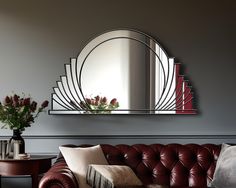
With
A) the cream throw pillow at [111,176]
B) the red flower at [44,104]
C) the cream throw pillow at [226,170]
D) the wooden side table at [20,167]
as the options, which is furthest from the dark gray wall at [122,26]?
the cream throw pillow at [111,176]

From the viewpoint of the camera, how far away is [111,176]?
2.93 metres

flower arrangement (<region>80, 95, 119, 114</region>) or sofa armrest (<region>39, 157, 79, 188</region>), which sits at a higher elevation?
flower arrangement (<region>80, 95, 119, 114</region>)

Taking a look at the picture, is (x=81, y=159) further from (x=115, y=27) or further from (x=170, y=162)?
(x=115, y=27)

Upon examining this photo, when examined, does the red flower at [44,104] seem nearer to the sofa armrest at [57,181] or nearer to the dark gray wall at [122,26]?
the dark gray wall at [122,26]

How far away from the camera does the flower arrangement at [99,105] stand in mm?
3839

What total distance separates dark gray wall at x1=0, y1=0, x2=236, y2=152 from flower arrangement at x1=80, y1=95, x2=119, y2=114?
0.07 m

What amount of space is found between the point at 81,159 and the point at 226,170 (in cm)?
103

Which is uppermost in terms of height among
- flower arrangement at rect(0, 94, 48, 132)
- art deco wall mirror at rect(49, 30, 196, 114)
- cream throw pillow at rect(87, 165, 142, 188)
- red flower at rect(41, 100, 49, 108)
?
art deco wall mirror at rect(49, 30, 196, 114)

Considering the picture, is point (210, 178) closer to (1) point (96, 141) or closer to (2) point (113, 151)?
(2) point (113, 151)

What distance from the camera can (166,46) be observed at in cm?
390

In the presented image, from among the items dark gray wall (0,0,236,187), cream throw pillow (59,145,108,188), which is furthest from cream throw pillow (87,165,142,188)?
dark gray wall (0,0,236,187)

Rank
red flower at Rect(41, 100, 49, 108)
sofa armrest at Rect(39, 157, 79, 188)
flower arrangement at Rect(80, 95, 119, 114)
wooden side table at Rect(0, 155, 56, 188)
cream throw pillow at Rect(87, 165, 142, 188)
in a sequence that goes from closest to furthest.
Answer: sofa armrest at Rect(39, 157, 79, 188)
cream throw pillow at Rect(87, 165, 142, 188)
wooden side table at Rect(0, 155, 56, 188)
red flower at Rect(41, 100, 49, 108)
flower arrangement at Rect(80, 95, 119, 114)

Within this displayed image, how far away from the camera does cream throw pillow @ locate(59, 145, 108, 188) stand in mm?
3022

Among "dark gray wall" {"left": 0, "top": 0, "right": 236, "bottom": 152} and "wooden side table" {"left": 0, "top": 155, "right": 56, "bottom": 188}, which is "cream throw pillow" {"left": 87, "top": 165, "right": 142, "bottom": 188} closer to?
"wooden side table" {"left": 0, "top": 155, "right": 56, "bottom": 188}
